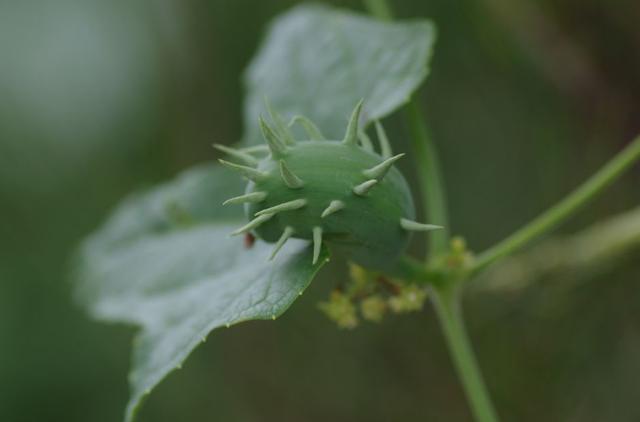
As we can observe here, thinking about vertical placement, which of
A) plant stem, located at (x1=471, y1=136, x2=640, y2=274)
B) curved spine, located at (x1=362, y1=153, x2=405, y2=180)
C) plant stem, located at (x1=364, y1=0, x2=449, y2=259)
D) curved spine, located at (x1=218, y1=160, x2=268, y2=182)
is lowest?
plant stem, located at (x1=471, y1=136, x2=640, y2=274)

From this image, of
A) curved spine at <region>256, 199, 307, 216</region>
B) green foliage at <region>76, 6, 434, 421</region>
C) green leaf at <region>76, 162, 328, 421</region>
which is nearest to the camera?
curved spine at <region>256, 199, 307, 216</region>

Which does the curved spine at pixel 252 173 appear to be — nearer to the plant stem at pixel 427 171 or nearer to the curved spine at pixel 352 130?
the curved spine at pixel 352 130

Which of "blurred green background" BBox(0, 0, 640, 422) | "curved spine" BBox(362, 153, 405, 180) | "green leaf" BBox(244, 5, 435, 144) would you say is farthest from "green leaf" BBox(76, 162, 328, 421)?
"blurred green background" BBox(0, 0, 640, 422)

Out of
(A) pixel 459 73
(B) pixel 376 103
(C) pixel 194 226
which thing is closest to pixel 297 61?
(B) pixel 376 103

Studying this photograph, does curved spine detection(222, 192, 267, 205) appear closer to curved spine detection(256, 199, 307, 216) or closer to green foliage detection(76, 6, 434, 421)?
curved spine detection(256, 199, 307, 216)

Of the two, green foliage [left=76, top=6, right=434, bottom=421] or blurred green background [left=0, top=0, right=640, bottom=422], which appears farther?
blurred green background [left=0, top=0, right=640, bottom=422]

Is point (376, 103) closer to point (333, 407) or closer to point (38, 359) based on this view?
point (333, 407)
